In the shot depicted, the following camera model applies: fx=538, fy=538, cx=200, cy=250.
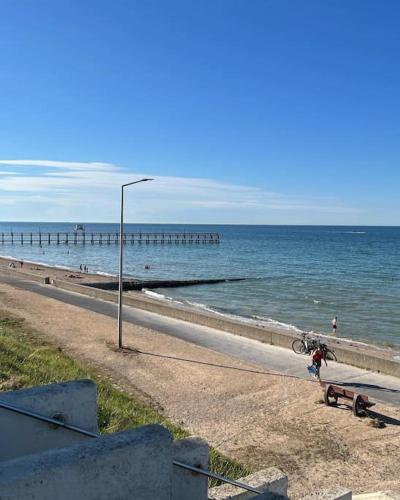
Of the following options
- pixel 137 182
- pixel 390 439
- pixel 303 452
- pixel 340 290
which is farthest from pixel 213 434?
pixel 340 290

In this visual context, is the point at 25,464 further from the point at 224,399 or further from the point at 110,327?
the point at 110,327

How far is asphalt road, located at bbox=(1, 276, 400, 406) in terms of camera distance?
Result: 14.8 m

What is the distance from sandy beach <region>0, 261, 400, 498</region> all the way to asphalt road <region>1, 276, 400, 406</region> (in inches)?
34.0

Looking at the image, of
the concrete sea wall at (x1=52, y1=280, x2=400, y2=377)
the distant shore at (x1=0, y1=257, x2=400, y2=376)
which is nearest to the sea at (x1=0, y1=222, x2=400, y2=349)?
the distant shore at (x1=0, y1=257, x2=400, y2=376)

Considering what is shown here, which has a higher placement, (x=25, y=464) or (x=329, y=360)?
(x=25, y=464)

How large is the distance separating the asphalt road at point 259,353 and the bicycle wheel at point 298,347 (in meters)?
0.23

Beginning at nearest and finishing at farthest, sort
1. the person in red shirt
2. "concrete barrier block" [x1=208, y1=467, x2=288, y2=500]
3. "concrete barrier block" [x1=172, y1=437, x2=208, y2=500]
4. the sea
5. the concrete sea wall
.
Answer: "concrete barrier block" [x1=172, y1=437, x2=208, y2=500] → "concrete barrier block" [x1=208, y1=467, x2=288, y2=500] → the person in red shirt → the concrete sea wall → the sea

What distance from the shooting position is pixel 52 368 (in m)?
12.2

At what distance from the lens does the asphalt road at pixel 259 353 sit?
1484 centimetres

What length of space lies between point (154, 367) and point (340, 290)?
1161 inches

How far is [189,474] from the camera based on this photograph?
407cm

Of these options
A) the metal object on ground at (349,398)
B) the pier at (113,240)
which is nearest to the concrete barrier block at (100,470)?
the metal object on ground at (349,398)

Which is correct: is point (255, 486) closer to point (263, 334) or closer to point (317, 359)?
point (317, 359)

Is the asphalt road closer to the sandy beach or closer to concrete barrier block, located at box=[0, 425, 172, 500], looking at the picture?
the sandy beach
